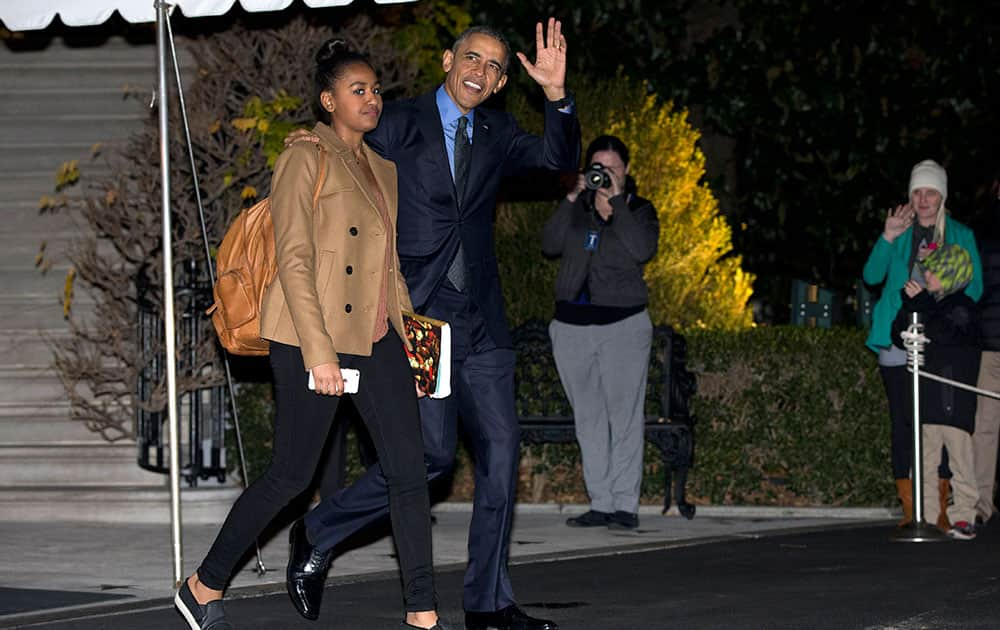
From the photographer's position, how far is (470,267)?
264 inches

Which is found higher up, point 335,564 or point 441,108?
point 441,108

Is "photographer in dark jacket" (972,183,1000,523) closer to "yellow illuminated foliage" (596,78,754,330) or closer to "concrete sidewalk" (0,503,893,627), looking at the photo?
"concrete sidewalk" (0,503,893,627)

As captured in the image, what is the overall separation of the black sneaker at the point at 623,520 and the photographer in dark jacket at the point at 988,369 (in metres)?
1.93

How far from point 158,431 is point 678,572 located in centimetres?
397

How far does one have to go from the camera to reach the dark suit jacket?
668cm

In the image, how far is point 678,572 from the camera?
848 cm

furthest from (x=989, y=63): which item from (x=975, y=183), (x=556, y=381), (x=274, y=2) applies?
(x=274, y=2)

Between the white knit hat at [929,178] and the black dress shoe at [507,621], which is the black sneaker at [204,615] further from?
the white knit hat at [929,178]

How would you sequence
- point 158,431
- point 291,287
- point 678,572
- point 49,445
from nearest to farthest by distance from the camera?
point 291,287 → point 678,572 → point 158,431 → point 49,445

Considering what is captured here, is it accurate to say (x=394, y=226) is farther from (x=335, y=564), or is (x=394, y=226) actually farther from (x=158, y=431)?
(x=158, y=431)

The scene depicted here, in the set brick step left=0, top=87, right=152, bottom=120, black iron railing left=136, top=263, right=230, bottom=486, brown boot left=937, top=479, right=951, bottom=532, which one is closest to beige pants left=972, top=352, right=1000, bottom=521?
brown boot left=937, top=479, right=951, bottom=532

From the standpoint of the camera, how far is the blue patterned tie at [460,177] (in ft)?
22.0

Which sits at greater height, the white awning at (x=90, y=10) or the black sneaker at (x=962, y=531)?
the white awning at (x=90, y=10)

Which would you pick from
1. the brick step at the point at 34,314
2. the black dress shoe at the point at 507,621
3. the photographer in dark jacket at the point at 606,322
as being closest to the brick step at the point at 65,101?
the brick step at the point at 34,314
